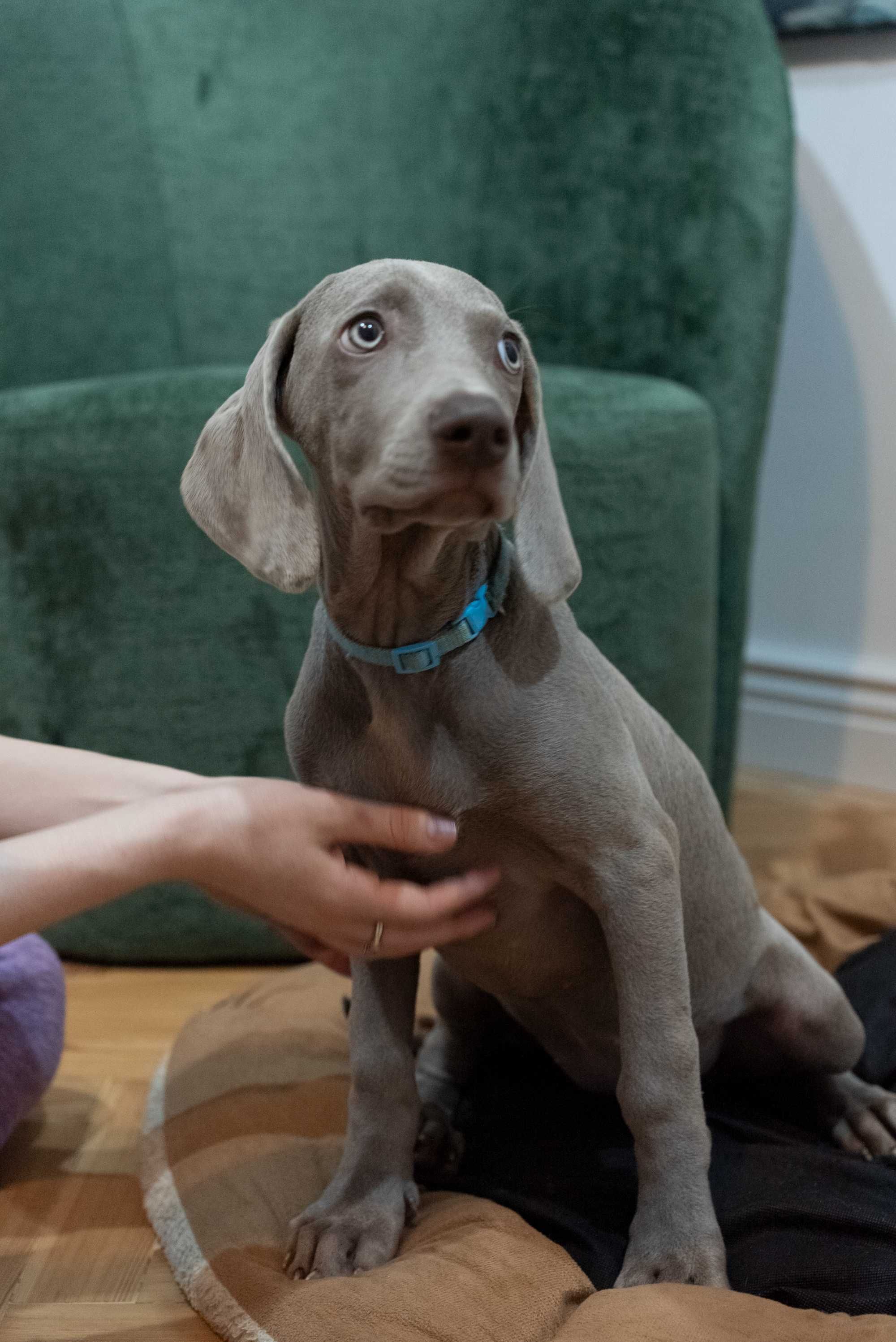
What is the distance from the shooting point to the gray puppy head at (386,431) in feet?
3.32

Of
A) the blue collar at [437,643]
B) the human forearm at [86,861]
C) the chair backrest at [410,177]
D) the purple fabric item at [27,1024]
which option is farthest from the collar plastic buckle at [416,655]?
the chair backrest at [410,177]

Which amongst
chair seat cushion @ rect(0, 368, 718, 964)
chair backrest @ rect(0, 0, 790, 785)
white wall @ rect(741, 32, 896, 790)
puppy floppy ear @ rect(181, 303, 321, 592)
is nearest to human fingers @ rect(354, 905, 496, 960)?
puppy floppy ear @ rect(181, 303, 321, 592)

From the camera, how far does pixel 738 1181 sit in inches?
56.1

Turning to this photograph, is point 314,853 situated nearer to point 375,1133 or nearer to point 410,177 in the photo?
point 375,1133

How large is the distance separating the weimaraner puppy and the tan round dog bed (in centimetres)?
6

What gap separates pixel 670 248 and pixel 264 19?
0.86 m

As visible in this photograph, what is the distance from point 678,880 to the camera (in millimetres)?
1298

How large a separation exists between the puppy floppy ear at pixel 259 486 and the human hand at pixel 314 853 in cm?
21

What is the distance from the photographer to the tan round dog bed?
1170 millimetres

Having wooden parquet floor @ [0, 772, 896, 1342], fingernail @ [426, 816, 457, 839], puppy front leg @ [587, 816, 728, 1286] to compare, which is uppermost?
fingernail @ [426, 816, 457, 839]

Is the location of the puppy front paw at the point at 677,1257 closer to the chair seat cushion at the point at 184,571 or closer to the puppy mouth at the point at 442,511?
the puppy mouth at the point at 442,511

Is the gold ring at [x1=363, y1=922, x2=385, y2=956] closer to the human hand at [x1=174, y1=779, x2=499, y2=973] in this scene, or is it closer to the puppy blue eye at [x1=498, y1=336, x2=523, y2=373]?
the human hand at [x1=174, y1=779, x2=499, y2=973]

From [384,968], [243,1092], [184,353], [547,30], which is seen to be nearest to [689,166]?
[547,30]

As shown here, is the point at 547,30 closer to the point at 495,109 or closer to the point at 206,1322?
the point at 495,109
